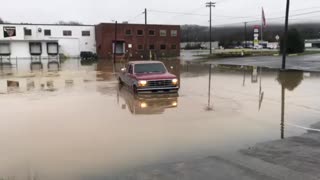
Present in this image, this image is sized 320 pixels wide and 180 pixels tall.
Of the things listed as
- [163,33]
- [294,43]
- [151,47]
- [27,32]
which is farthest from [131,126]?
[27,32]

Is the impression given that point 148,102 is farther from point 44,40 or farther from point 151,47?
point 44,40

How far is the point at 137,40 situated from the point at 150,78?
61750 mm

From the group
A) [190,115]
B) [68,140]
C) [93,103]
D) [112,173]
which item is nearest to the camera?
[112,173]

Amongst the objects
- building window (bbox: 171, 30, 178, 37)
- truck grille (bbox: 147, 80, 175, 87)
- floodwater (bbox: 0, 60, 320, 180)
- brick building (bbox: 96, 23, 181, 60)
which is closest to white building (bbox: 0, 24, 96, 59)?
brick building (bbox: 96, 23, 181, 60)

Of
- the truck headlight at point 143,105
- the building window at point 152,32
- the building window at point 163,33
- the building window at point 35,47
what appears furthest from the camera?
the building window at point 163,33

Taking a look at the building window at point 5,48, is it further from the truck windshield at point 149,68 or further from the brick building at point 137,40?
the truck windshield at point 149,68

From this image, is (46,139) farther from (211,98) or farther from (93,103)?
(211,98)

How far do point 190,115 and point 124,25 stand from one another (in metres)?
66.7

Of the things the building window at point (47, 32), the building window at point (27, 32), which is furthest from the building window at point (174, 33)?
the building window at point (27, 32)

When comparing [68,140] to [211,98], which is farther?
[211,98]

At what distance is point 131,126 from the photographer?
38.5 ft

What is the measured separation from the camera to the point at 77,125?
1207cm

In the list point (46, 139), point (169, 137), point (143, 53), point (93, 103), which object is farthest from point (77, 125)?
point (143, 53)

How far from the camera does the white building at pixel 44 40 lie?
3098 inches
